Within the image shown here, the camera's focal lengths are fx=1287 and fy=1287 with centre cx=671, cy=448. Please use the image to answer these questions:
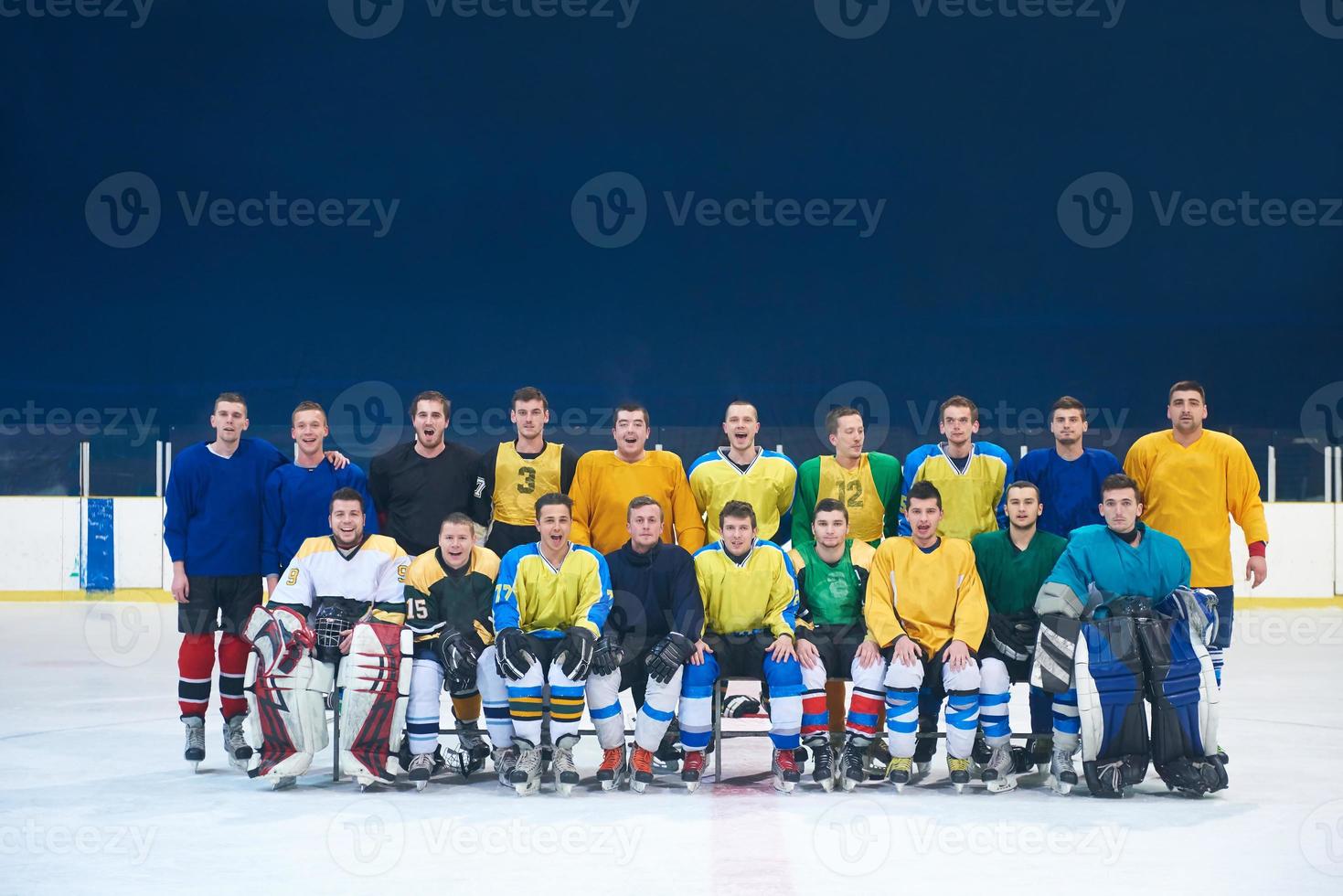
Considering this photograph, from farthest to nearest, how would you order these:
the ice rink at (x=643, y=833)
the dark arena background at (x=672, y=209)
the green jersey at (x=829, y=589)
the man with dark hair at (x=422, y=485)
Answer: the dark arena background at (x=672, y=209), the man with dark hair at (x=422, y=485), the green jersey at (x=829, y=589), the ice rink at (x=643, y=833)

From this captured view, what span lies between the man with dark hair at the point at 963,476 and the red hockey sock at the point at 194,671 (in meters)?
2.57

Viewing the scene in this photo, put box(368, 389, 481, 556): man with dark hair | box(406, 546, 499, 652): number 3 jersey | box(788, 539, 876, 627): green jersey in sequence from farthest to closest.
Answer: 1. box(368, 389, 481, 556): man with dark hair
2. box(788, 539, 876, 627): green jersey
3. box(406, 546, 499, 652): number 3 jersey

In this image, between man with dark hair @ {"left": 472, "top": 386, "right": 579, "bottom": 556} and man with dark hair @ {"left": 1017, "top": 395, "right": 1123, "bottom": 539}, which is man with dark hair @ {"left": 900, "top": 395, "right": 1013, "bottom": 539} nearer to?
man with dark hair @ {"left": 1017, "top": 395, "right": 1123, "bottom": 539}

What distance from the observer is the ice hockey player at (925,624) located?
4121 millimetres

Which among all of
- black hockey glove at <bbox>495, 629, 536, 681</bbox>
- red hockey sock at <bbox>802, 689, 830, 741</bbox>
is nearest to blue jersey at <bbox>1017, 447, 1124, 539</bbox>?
red hockey sock at <bbox>802, 689, 830, 741</bbox>

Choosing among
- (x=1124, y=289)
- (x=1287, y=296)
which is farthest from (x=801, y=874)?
(x=1287, y=296)

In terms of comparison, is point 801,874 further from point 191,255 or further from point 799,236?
point 191,255

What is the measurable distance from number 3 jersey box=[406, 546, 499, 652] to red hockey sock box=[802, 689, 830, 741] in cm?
105

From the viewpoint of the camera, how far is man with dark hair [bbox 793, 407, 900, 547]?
478 cm

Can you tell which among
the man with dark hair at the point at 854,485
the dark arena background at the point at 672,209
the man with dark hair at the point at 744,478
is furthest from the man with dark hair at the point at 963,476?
the dark arena background at the point at 672,209

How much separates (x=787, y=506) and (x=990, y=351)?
8331 mm

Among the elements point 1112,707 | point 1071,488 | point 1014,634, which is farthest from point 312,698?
point 1071,488

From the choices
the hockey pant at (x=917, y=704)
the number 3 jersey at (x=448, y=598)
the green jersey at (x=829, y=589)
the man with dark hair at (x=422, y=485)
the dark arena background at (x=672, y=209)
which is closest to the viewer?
the hockey pant at (x=917, y=704)

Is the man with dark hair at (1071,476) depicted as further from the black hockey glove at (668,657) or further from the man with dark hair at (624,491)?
the black hockey glove at (668,657)
